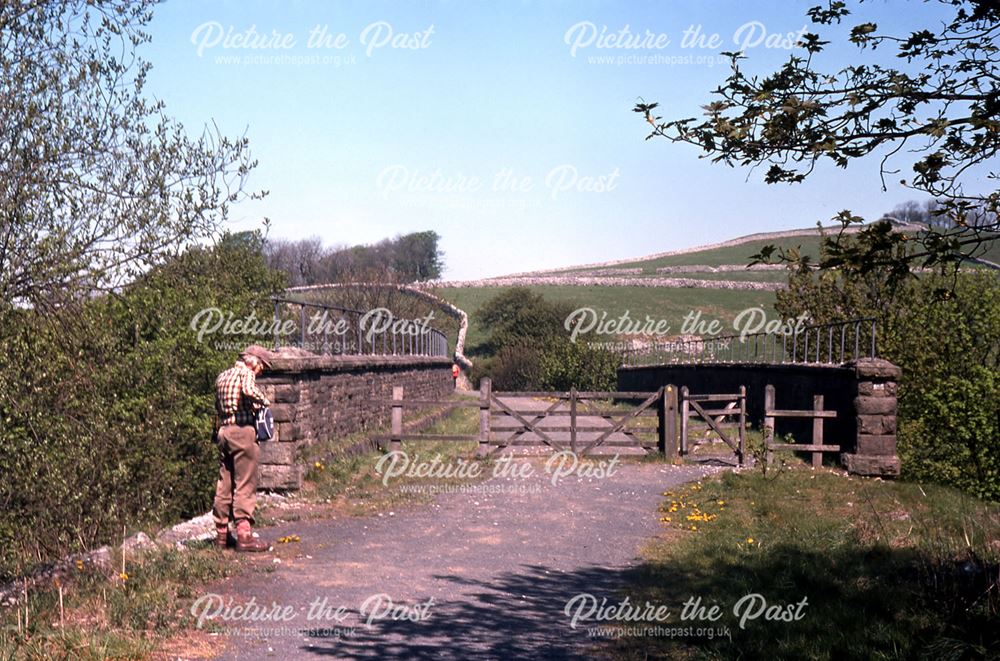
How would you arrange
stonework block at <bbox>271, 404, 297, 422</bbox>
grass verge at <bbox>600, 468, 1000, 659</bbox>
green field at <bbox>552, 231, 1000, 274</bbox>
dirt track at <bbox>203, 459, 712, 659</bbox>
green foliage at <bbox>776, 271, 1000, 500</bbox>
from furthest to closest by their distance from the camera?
green field at <bbox>552, 231, 1000, 274</bbox> → green foliage at <bbox>776, 271, 1000, 500</bbox> → stonework block at <bbox>271, 404, 297, 422</bbox> → dirt track at <bbox>203, 459, 712, 659</bbox> → grass verge at <bbox>600, 468, 1000, 659</bbox>

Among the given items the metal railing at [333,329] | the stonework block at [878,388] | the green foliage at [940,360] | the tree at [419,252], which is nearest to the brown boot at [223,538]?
the metal railing at [333,329]

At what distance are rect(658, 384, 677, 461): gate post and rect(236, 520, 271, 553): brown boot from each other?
32.3 feet

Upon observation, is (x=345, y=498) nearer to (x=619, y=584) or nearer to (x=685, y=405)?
(x=619, y=584)

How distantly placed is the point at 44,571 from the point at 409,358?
16417 millimetres

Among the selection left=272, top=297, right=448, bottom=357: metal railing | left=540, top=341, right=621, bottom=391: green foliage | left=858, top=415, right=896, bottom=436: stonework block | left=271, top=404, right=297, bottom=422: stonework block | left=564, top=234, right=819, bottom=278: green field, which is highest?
left=564, top=234, right=819, bottom=278: green field

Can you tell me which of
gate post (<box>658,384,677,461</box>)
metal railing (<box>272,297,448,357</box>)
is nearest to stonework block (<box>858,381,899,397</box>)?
gate post (<box>658,384,677,461</box>)

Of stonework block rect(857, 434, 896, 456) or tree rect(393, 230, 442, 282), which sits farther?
tree rect(393, 230, 442, 282)

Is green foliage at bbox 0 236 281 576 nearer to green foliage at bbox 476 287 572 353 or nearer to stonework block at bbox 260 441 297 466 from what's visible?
stonework block at bbox 260 441 297 466

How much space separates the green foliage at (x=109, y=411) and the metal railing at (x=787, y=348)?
11.2 m

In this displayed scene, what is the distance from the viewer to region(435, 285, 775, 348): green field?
6650 cm

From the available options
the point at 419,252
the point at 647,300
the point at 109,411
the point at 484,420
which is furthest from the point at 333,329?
the point at 419,252

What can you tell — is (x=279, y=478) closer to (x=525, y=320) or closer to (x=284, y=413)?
(x=284, y=413)

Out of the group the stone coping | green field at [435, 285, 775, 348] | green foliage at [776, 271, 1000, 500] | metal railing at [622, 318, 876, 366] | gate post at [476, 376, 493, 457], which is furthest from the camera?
green field at [435, 285, 775, 348]

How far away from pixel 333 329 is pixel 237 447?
7.50m
